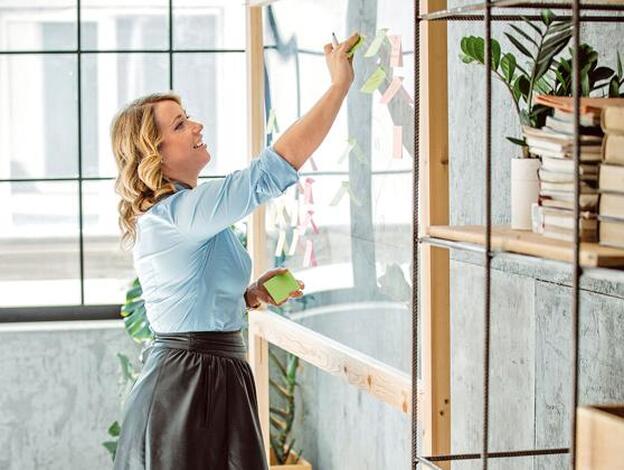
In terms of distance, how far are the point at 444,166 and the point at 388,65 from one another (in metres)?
0.44

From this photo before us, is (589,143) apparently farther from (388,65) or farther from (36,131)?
(36,131)

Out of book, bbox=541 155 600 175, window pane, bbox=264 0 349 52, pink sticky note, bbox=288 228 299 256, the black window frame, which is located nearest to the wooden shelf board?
book, bbox=541 155 600 175

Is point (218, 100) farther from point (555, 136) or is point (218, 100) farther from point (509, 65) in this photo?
point (555, 136)

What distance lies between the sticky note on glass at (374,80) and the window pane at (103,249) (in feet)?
8.14

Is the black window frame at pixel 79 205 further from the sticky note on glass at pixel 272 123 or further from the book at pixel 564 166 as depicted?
the book at pixel 564 166

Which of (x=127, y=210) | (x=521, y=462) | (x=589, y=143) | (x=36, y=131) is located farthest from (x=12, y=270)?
(x=589, y=143)

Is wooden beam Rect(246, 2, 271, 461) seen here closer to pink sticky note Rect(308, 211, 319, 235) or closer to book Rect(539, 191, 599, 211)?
pink sticky note Rect(308, 211, 319, 235)

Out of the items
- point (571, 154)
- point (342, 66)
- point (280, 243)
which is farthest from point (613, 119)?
point (280, 243)

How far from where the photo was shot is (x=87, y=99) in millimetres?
5320

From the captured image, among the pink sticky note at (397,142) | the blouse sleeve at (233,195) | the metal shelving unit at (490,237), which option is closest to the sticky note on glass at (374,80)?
the pink sticky note at (397,142)

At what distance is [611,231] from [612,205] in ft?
0.12

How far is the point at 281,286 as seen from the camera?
3.22 meters

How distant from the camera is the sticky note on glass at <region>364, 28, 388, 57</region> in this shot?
2.92 m

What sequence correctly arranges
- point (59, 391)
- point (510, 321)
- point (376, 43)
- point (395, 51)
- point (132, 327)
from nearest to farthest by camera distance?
point (510, 321) → point (395, 51) → point (376, 43) → point (132, 327) → point (59, 391)
